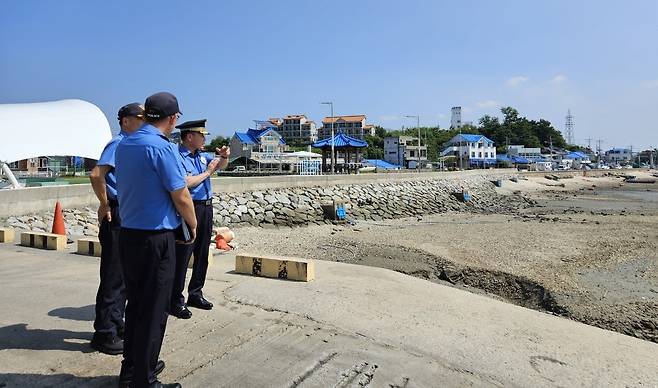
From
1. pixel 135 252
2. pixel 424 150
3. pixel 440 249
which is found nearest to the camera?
pixel 135 252

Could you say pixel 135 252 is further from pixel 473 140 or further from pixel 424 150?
pixel 473 140

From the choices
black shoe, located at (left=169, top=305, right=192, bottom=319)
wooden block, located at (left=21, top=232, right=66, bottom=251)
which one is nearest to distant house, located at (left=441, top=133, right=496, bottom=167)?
wooden block, located at (left=21, top=232, right=66, bottom=251)

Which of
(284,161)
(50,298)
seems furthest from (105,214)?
(284,161)

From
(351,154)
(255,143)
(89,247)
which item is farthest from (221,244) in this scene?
(255,143)

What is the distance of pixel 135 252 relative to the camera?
2.65 m

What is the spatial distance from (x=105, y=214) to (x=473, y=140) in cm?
8792

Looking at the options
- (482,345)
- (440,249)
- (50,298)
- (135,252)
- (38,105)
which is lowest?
(440,249)

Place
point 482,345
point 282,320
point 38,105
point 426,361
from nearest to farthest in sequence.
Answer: point 426,361 < point 482,345 < point 282,320 < point 38,105

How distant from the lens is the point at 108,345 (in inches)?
139

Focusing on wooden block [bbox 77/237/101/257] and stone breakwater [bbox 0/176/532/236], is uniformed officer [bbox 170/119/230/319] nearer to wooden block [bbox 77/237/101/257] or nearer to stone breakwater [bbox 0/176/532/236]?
wooden block [bbox 77/237/101/257]

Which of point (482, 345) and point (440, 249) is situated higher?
point (482, 345)

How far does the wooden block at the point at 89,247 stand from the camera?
7.35 metres

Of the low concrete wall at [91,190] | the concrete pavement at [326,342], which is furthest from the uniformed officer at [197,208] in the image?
the low concrete wall at [91,190]

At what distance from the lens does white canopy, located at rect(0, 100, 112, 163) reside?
60.1 feet
